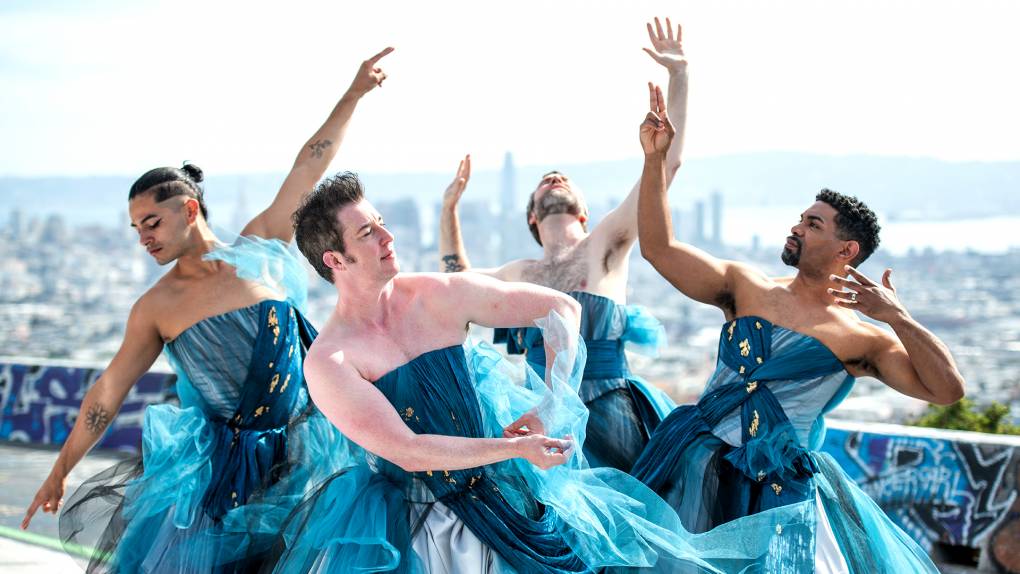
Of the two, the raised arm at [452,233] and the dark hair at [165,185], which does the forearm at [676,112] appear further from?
the dark hair at [165,185]

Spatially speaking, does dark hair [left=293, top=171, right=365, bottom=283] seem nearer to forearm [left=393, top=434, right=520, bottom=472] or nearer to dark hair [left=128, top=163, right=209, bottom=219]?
forearm [left=393, top=434, right=520, bottom=472]

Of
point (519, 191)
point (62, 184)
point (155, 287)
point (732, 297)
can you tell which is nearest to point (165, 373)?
point (155, 287)

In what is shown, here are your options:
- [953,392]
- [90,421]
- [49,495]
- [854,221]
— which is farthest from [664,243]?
[49,495]

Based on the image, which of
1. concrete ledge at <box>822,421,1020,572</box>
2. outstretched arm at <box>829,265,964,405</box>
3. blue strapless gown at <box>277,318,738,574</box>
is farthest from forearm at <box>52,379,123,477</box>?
concrete ledge at <box>822,421,1020,572</box>

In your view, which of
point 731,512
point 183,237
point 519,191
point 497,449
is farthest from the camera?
point 519,191

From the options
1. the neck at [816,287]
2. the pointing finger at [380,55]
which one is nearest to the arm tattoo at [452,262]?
the pointing finger at [380,55]

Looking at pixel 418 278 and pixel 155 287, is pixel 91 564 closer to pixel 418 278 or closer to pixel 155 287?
pixel 155 287

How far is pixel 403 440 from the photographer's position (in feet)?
9.43

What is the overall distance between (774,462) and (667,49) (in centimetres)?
180

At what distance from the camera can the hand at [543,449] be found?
282 centimetres

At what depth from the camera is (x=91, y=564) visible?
4.10m

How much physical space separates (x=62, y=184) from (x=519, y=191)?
25055mm

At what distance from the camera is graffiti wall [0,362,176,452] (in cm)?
962

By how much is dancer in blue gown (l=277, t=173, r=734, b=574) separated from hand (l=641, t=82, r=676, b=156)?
33.3 inches
